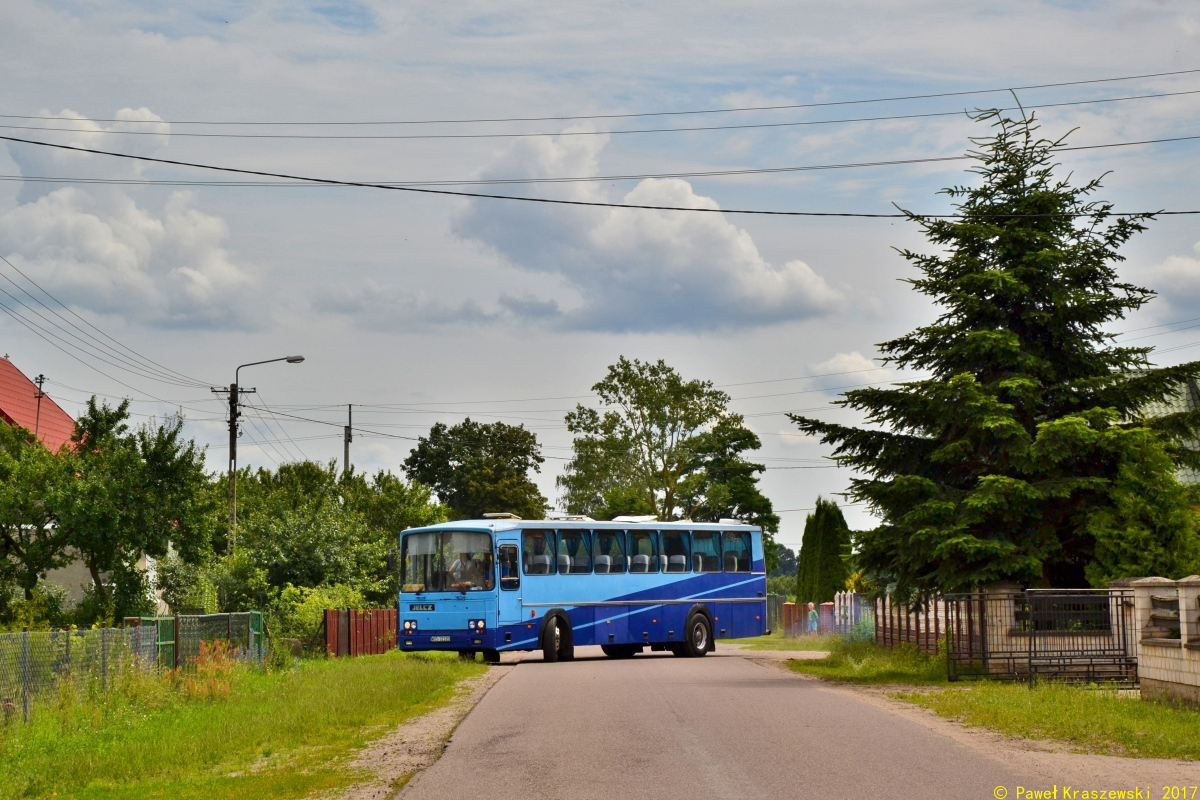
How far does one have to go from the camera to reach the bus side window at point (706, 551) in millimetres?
36969

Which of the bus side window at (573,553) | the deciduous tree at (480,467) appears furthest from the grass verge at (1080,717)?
the deciduous tree at (480,467)

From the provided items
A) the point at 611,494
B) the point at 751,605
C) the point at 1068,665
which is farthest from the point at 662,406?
the point at 1068,665

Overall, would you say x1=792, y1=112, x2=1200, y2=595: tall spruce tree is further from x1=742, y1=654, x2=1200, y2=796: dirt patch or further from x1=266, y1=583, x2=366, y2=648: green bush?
x1=266, y1=583, x2=366, y2=648: green bush

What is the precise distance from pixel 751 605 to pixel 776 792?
95.5 feet

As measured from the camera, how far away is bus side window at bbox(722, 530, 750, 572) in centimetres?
3816

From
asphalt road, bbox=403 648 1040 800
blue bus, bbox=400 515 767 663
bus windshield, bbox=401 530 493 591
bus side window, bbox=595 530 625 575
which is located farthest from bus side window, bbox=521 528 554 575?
asphalt road, bbox=403 648 1040 800

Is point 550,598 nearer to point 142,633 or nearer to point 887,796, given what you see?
point 142,633

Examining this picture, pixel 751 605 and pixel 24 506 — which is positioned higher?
pixel 24 506

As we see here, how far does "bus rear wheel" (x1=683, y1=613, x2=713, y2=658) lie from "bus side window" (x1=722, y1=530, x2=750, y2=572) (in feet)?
6.30

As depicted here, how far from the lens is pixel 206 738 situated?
1493 cm

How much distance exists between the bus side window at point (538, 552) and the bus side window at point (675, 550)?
14.3 feet

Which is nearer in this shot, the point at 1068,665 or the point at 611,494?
the point at 1068,665

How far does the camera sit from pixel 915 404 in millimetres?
25609

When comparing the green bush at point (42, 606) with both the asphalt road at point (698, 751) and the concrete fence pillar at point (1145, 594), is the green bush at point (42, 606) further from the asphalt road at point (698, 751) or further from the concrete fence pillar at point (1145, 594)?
the concrete fence pillar at point (1145, 594)
